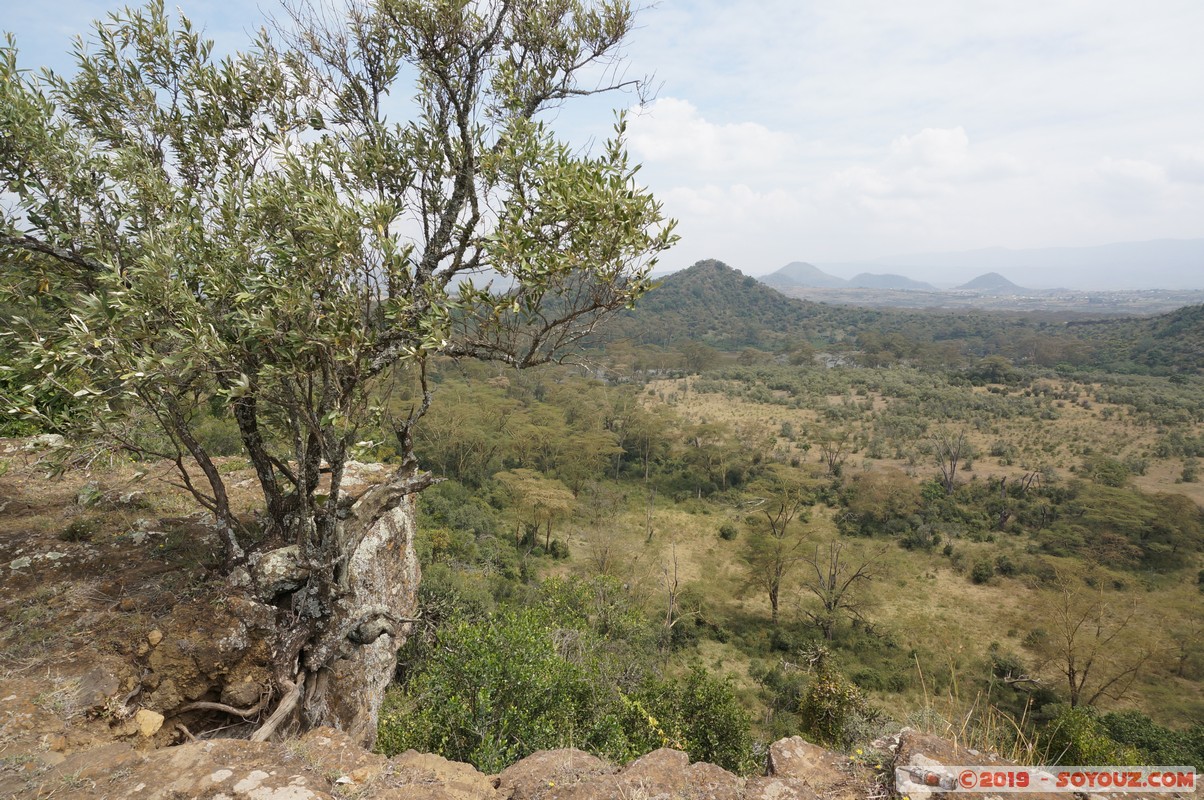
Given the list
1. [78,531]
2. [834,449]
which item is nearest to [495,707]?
[78,531]

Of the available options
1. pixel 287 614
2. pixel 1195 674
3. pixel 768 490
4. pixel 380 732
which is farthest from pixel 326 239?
pixel 768 490

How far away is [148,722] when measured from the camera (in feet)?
15.4

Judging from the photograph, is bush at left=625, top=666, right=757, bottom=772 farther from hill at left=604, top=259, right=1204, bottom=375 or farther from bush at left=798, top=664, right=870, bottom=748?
hill at left=604, top=259, right=1204, bottom=375

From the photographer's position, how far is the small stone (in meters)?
4.64

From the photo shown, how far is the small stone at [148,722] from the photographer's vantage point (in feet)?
15.2

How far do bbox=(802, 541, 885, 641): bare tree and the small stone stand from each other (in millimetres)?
18519

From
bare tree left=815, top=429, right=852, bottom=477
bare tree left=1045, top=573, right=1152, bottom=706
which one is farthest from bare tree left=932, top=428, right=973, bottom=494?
bare tree left=1045, top=573, right=1152, bottom=706

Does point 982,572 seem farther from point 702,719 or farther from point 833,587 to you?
point 702,719

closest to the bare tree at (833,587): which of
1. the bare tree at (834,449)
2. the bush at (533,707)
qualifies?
the bare tree at (834,449)

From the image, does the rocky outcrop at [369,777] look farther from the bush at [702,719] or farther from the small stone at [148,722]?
the bush at [702,719]

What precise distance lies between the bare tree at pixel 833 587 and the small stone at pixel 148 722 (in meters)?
18.5

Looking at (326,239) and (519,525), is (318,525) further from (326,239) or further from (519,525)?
(519,525)

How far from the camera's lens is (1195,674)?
52.1ft

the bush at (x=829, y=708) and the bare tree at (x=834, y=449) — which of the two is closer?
the bush at (x=829, y=708)
